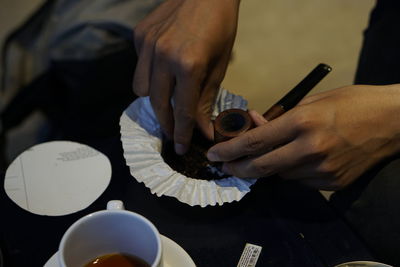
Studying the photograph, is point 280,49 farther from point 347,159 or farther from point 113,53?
point 347,159

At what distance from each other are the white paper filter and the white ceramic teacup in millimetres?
123

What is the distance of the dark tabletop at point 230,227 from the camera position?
625 millimetres

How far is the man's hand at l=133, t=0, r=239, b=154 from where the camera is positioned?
67cm

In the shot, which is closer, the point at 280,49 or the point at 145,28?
the point at 145,28

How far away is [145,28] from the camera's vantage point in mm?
750

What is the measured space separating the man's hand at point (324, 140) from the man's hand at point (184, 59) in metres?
0.09

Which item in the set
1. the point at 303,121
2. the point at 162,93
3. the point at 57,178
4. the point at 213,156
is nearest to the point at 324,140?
the point at 303,121

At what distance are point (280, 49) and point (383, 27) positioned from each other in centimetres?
91

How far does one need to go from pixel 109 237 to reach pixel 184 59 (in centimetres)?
29

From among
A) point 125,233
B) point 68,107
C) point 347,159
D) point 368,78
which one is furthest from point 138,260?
point 68,107

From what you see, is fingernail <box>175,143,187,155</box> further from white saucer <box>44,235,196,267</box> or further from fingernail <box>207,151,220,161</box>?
white saucer <box>44,235,196,267</box>

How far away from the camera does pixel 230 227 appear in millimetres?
665

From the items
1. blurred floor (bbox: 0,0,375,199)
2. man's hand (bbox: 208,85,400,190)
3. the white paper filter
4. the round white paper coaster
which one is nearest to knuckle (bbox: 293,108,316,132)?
man's hand (bbox: 208,85,400,190)

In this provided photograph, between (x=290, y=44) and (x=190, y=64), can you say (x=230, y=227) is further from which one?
(x=290, y=44)
